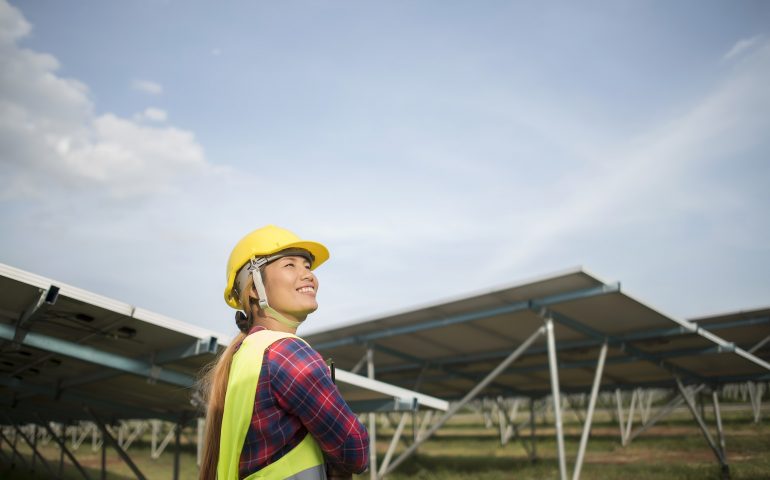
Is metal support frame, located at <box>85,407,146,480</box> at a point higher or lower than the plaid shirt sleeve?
lower

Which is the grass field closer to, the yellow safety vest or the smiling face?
the smiling face

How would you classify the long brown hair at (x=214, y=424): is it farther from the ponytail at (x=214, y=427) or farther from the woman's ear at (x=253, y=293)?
the woman's ear at (x=253, y=293)

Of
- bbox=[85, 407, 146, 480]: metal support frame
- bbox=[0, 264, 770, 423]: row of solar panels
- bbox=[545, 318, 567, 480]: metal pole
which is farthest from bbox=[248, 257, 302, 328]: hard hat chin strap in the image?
bbox=[85, 407, 146, 480]: metal support frame

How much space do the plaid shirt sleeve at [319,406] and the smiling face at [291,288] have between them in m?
0.37

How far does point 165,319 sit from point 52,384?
211 inches

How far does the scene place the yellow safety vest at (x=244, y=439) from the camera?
6.51ft

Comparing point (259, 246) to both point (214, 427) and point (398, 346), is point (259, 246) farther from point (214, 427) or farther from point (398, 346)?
point (398, 346)

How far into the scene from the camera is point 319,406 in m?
2.00

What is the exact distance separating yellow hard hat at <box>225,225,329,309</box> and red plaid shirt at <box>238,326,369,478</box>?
0.58 m

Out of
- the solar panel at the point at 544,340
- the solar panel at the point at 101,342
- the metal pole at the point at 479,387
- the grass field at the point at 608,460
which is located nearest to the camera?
the solar panel at the point at 101,342

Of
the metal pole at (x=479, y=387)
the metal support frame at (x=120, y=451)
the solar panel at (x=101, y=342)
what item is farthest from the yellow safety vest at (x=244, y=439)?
the metal support frame at (x=120, y=451)

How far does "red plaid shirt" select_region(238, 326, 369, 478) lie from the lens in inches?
78.7

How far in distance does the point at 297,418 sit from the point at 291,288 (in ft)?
1.94

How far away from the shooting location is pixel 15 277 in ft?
16.8
